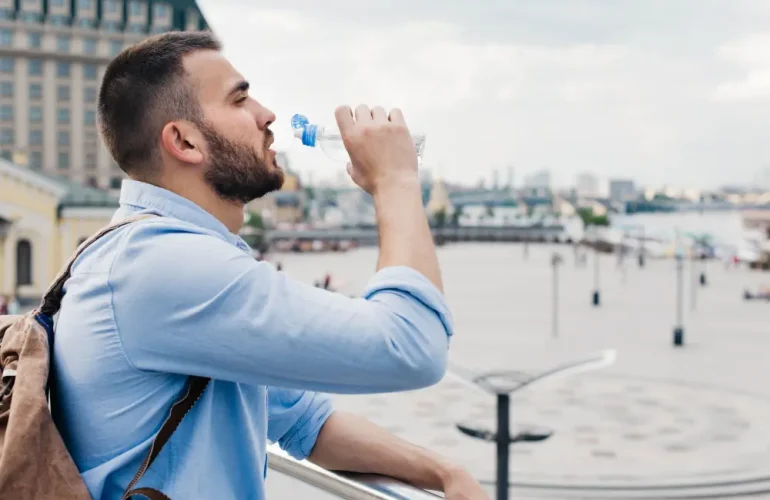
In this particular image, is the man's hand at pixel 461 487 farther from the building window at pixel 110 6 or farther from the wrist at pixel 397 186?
the building window at pixel 110 6

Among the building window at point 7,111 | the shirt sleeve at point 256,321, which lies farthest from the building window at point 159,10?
the shirt sleeve at point 256,321

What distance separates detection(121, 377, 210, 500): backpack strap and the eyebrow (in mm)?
536

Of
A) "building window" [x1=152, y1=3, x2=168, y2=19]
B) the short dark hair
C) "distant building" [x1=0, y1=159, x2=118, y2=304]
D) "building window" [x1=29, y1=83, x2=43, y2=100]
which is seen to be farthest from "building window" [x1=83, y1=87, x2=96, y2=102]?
the short dark hair

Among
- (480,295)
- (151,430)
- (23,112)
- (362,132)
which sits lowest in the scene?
(480,295)

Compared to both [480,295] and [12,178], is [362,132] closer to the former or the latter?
[12,178]

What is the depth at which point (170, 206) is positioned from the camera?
1.66 m

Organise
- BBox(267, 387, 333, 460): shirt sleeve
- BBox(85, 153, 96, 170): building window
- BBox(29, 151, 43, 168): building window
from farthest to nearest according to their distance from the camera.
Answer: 1. BBox(85, 153, 96, 170): building window
2. BBox(29, 151, 43, 168): building window
3. BBox(267, 387, 333, 460): shirt sleeve

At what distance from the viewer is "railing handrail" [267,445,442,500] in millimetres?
1834

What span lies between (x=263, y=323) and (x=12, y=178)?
3795 cm

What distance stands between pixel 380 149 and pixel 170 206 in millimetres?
381

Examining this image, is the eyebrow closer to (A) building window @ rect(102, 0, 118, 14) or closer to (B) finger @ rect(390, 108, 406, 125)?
(B) finger @ rect(390, 108, 406, 125)

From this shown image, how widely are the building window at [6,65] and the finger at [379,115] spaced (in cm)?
7582

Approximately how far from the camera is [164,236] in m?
1.47

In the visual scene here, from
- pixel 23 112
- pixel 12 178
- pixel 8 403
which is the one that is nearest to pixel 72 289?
A: pixel 8 403
